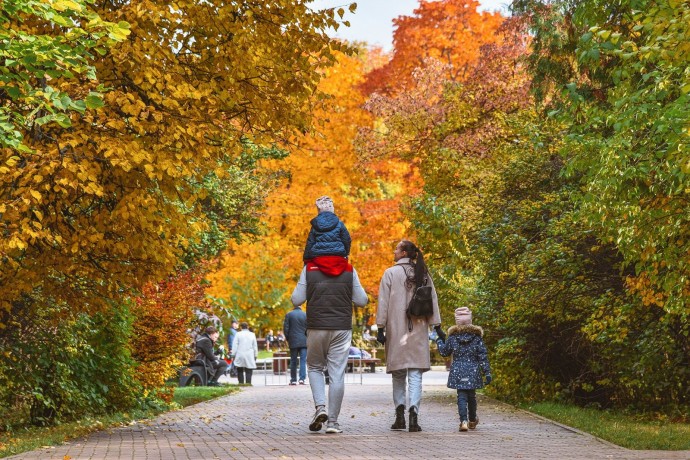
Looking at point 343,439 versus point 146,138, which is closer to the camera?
point 146,138

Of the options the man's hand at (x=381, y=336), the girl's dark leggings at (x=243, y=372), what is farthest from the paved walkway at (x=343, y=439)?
the girl's dark leggings at (x=243, y=372)

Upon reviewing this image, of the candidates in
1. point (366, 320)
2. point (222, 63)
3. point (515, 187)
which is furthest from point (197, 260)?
point (366, 320)

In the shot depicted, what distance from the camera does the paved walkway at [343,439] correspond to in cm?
982

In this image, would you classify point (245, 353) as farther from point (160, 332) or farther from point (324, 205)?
point (324, 205)

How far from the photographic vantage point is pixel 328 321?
477 inches

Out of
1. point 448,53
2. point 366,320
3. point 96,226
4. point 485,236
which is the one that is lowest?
point 96,226

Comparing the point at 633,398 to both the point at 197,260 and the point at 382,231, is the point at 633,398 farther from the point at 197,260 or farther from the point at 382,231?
the point at 382,231

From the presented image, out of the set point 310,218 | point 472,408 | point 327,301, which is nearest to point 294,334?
point 310,218


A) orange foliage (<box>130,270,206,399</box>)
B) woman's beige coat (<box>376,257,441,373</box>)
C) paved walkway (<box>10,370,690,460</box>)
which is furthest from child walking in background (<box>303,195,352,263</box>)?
orange foliage (<box>130,270,206,399</box>)

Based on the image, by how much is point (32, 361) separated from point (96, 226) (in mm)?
2892

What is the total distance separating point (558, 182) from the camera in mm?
17578

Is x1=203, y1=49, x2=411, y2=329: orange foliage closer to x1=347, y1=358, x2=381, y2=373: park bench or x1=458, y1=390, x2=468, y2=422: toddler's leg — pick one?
x1=347, y1=358, x2=381, y2=373: park bench

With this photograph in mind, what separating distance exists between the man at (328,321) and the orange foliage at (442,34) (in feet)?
91.5

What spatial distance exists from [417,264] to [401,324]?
2.29 feet
